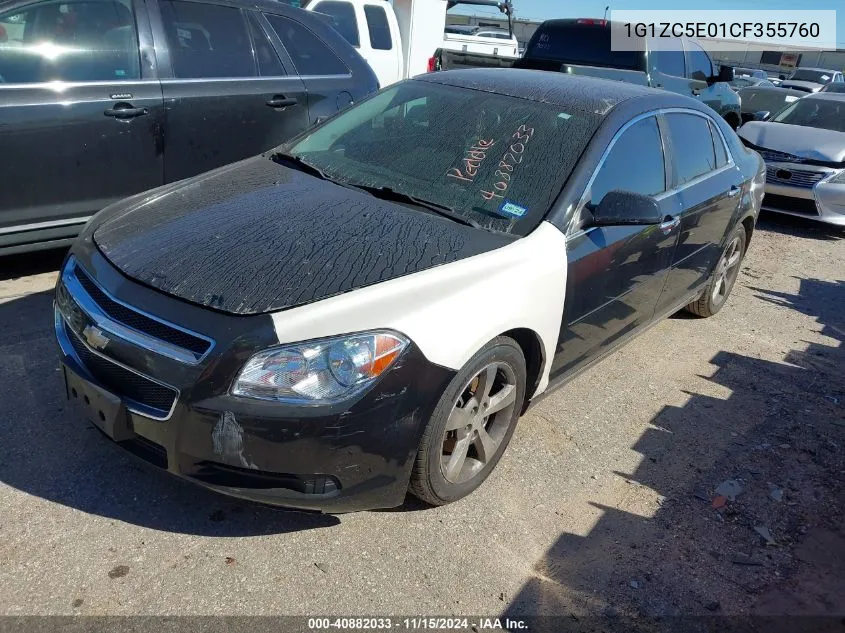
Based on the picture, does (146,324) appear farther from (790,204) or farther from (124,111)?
(790,204)

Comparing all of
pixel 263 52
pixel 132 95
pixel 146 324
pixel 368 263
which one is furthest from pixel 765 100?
pixel 146 324

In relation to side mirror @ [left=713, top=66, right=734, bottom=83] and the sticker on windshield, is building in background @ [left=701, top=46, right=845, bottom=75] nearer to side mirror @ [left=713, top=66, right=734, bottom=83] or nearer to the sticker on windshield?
side mirror @ [left=713, top=66, right=734, bottom=83]

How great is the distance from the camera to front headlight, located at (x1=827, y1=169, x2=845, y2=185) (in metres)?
8.27

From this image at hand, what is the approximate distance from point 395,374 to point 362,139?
178cm

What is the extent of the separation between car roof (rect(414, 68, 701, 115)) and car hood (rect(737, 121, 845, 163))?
521cm

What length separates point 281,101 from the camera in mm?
5320

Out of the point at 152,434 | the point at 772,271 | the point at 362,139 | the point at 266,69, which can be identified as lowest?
the point at 772,271

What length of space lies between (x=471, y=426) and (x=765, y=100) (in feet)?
55.9

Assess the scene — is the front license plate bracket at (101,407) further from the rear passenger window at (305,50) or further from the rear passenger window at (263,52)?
the rear passenger window at (305,50)

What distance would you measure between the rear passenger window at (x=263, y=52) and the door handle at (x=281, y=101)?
188 mm

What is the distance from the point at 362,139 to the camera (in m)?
3.79

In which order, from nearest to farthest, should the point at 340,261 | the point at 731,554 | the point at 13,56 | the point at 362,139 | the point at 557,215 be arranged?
the point at 340,261 → the point at 731,554 → the point at 557,215 → the point at 362,139 → the point at 13,56

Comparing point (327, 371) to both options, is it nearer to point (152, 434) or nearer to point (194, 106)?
point (152, 434)

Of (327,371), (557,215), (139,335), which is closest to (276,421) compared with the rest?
(327,371)
